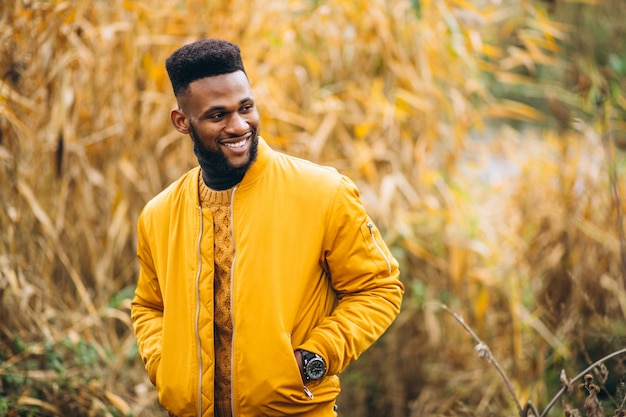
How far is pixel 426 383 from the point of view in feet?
13.5

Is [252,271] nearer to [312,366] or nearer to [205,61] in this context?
[312,366]

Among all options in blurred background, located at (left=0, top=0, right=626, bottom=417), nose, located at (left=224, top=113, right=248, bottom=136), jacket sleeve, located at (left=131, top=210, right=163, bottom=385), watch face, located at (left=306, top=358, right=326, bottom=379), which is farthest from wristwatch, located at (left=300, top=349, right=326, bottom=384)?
blurred background, located at (left=0, top=0, right=626, bottom=417)

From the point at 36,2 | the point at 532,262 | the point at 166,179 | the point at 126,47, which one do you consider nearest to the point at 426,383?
the point at 532,262

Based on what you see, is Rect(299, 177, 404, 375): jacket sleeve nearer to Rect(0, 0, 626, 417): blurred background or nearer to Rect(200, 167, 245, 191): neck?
Rect(200, 167, 245, 191): neck

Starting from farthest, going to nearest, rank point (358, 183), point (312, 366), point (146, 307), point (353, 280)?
point (358, 183) → point (146, 307) → point (353, 280) → point (312, 366)

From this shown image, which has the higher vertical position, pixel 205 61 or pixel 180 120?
pixel 205 61

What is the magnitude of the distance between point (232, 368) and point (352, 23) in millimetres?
Answer: 2942

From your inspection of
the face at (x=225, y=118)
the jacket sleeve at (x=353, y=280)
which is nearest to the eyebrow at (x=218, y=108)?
the face at (x=225, y=118)

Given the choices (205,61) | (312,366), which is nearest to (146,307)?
(312,366)

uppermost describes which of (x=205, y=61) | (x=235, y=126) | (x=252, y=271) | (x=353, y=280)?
(x=205, y=61)

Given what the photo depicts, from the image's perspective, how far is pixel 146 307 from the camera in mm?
2406

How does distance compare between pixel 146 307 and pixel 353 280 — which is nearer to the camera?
pixel 353 280

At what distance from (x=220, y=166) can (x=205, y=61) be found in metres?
0.31

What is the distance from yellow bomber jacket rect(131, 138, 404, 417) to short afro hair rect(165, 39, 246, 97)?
0.91ft
